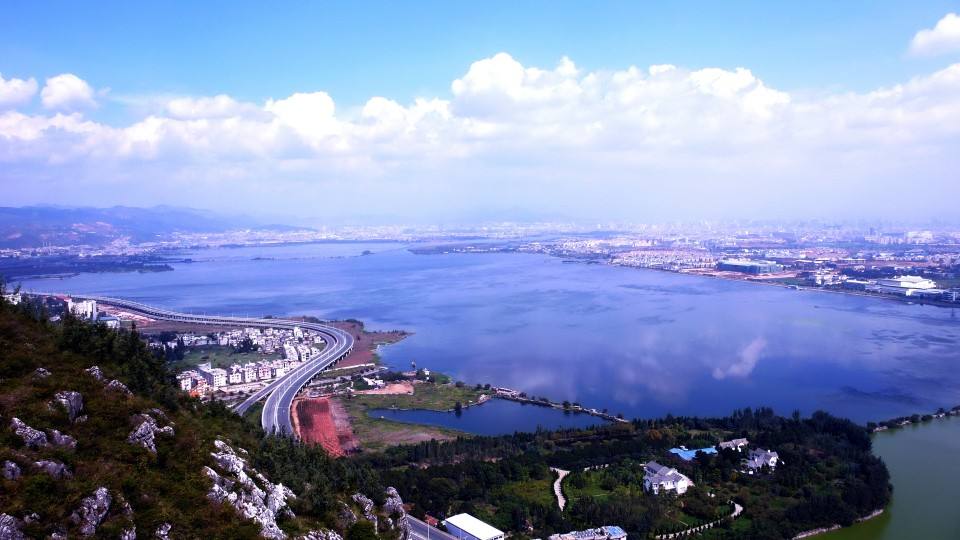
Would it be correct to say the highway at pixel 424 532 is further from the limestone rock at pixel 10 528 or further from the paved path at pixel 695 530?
the limestone rock at pixel 10 528

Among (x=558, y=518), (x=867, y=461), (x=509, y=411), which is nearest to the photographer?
(x=558, y=518)

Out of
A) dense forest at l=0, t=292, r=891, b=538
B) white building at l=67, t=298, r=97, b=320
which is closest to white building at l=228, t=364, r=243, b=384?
dense forest at l=0, t=292, r=891, b=538

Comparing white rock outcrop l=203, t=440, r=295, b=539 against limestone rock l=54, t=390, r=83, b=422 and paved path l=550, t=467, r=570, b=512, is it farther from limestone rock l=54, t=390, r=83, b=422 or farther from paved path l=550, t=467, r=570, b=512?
paved path l=550, t=467, r=570, b=512

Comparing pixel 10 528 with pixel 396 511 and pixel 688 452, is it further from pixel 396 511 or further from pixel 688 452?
pixel 688 452

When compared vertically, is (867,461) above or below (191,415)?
below

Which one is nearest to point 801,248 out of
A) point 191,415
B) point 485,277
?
point 485,277

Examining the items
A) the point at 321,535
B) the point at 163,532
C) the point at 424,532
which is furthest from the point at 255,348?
the point at 163,532

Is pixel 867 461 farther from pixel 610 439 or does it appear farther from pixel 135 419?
pixel 135 419

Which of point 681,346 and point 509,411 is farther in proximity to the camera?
point 681,346
